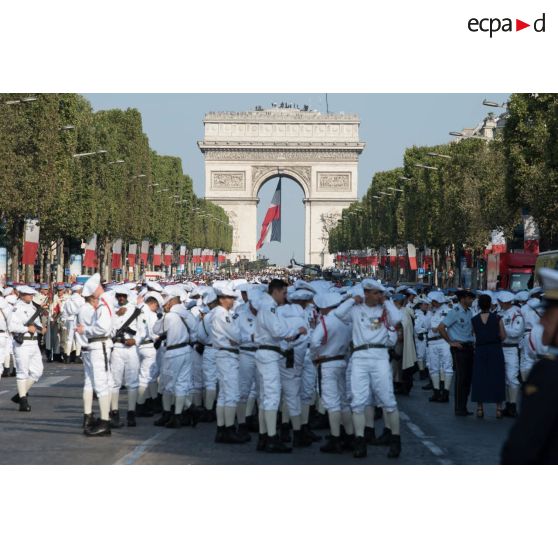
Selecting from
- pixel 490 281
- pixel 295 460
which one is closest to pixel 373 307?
pixel 295 460

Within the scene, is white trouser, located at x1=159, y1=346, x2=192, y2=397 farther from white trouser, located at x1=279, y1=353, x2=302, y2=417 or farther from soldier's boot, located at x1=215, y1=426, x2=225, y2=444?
white trouser, located at x1=279, y1=353, x2=302, y2=417

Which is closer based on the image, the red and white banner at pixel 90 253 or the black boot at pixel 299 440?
the black boot at pixel 299 440

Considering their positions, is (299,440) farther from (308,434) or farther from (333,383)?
(333,383)

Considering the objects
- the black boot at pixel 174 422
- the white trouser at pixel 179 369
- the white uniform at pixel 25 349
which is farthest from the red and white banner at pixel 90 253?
the white trouser at pixel 179 369

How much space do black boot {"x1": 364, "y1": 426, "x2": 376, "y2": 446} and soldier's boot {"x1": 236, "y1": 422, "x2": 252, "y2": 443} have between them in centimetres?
142

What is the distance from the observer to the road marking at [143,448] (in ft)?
45.8

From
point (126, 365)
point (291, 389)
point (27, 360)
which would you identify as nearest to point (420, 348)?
point (27, 360)

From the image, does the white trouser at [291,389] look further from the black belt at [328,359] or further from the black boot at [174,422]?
the black boot at [174,422]

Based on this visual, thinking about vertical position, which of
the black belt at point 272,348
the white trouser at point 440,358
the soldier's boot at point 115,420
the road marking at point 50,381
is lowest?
the road marking at point 50,381

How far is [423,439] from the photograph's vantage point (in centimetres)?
1677

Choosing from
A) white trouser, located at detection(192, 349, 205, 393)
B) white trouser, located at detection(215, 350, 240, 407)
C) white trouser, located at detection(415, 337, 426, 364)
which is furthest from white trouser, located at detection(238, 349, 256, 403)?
white trouser, located at detection(415, 337, 426, 364)

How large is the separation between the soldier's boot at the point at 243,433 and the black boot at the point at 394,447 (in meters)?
2.35

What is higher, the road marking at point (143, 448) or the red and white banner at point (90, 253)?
the red and white banner at point (90, 253)

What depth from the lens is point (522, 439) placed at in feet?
18.8
